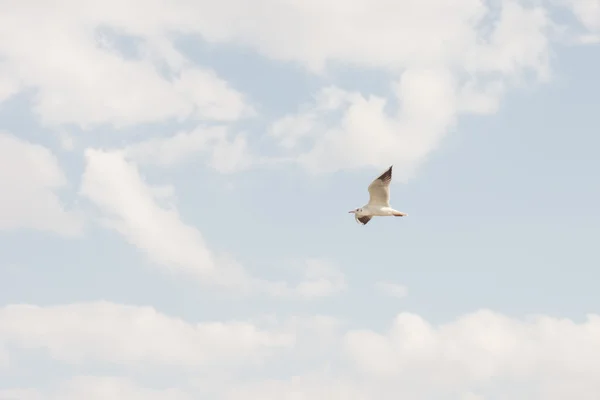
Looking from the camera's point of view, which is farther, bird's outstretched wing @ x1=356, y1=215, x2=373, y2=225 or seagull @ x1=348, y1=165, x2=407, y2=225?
bird's outstretched wing @ x1=356, y1=215, x2=373, y2=225

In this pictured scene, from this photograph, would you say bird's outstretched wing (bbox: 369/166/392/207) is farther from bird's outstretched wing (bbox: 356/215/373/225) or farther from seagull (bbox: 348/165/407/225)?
bird's outstretched wing (bbox: 356/215/373/225)

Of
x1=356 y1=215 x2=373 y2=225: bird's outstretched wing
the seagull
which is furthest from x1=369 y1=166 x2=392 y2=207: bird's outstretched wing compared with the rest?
x1=356 y1=215 x2=373 y2=225: bird's outstretched wing

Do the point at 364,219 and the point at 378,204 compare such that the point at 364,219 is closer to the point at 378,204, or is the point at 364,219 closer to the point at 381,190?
the point at 378,204

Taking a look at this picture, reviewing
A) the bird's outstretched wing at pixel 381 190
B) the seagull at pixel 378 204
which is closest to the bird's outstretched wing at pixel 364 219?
the seagull at pixel 378 204

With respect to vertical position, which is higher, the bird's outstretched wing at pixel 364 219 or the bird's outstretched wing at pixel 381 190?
the bird's outstretched wing at pixel 381 190

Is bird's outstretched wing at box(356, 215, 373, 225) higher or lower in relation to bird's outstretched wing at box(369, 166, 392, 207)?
lower

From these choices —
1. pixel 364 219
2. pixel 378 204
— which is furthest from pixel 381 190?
pixel 364 219

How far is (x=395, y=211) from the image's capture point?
12000 cm

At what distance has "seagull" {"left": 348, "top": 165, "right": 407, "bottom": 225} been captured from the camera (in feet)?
381

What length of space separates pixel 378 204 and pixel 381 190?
3058 mm

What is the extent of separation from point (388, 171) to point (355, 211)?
33.1 feet

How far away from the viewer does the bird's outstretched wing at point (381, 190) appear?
116 m

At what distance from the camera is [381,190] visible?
387 ft

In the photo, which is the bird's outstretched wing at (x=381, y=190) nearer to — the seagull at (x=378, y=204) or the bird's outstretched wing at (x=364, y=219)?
the seagull at (x=378, y=204)
